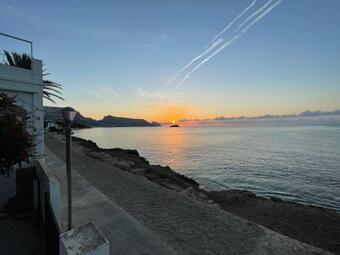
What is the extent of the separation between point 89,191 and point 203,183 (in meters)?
14.1

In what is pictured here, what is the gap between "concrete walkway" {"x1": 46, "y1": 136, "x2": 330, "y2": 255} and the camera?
5.27 m

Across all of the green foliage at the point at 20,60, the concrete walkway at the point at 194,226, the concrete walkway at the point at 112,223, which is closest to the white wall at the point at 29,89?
the green foliage at the point at 20,60

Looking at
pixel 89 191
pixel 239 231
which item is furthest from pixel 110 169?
pixel 239 231

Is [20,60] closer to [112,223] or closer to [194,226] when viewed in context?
[112,223]

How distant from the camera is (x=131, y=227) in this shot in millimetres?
6199

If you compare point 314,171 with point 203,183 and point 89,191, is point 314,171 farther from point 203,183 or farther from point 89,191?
point 89,191

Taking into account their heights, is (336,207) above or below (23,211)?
below

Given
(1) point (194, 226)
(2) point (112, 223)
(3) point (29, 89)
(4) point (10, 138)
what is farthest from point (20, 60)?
(1) point (194, 226)

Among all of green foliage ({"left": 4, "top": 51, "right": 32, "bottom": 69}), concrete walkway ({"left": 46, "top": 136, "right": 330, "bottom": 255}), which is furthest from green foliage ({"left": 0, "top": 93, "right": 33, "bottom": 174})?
green foliage ({"left": 4, "top": 51, "right": 32, "bottom": 69})

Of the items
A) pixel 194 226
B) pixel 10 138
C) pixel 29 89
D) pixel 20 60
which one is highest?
pixel 20 60

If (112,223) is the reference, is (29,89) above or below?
above

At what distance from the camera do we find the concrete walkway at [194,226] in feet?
17.3

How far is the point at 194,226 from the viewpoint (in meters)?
6.39

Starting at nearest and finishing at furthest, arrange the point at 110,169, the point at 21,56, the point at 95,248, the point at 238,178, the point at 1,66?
the point at 95,248, the point at 1,66, the point at 21,56, the point at 110,169, the point at 238,178
